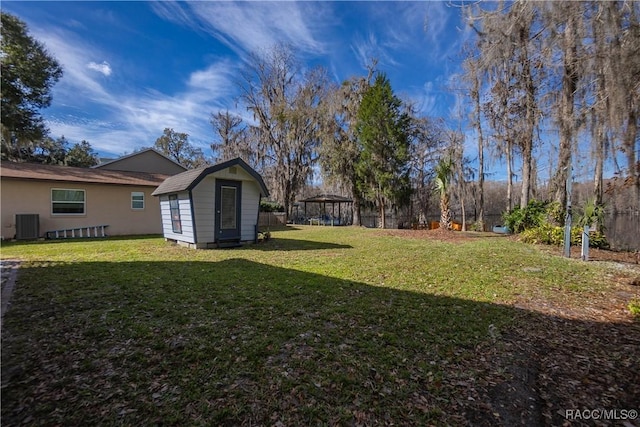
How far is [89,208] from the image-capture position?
1173 centimetres

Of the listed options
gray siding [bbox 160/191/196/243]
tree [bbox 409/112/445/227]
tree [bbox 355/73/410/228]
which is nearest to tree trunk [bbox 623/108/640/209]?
gray siding [bbox 160/191/196/243]

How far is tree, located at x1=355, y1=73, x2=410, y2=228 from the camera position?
18094 mm

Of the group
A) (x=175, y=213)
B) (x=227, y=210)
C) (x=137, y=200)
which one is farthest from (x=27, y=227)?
(x=227, y=210)

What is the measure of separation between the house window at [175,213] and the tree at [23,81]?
34.0ft

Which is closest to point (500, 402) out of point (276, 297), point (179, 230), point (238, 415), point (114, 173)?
point (238, 415)

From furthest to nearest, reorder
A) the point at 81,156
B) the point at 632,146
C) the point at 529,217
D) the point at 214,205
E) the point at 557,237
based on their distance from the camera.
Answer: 1. the point at 81,156
2. the point at 529,217
3. the point at 557,237
4. the point at 214,205
5. the point at 632,146

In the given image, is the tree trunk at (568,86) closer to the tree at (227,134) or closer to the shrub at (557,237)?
the shrub at (557,237)

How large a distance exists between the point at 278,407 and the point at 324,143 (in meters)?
19.6

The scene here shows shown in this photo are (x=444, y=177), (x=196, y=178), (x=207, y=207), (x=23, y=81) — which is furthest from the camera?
(x=444, y=177)

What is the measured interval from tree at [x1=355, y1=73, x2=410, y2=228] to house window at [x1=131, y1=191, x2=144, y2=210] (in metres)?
12.8

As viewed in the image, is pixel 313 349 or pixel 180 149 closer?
pixel 313 349

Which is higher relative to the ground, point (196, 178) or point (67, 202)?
point (196, 178)

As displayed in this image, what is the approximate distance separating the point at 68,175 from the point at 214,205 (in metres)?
7.77

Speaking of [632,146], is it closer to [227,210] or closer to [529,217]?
[227,210]
